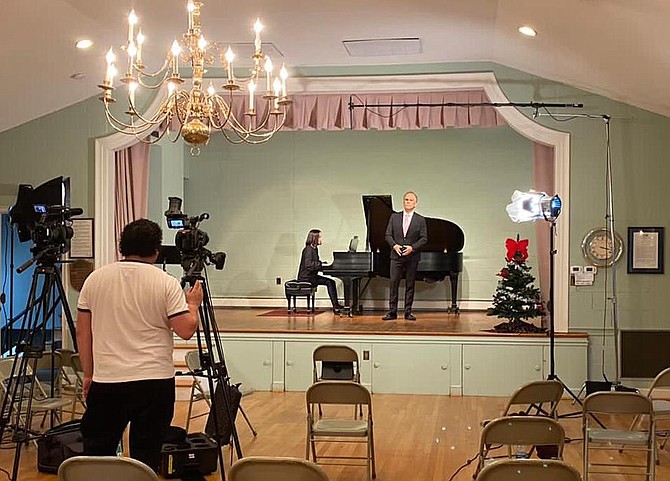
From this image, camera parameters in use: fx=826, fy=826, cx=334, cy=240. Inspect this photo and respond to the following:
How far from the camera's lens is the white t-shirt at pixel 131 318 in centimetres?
375

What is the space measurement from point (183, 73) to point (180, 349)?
301cm

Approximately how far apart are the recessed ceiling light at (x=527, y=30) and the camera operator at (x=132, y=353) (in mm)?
4224

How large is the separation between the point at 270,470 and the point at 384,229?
817cm

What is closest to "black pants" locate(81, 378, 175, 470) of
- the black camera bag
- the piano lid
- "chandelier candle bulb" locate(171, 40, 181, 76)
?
the black camera bag

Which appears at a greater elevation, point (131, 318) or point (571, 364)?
point (131, 318)

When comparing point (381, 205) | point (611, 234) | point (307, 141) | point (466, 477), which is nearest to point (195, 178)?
point (307, 141)

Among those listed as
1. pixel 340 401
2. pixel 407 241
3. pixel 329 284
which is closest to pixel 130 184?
pixel 329 284

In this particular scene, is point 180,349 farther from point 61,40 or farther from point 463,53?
point 463,53

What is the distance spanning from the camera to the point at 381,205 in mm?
11016

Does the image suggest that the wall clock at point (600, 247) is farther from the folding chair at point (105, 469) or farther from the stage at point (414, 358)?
the folding chair at point (105, 469)

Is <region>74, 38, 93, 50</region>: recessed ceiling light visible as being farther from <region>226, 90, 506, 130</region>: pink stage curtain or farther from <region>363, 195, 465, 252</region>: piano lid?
<region>363, 195, 465, 252</region>: piano lid

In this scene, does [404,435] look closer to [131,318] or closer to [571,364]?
[571,364]

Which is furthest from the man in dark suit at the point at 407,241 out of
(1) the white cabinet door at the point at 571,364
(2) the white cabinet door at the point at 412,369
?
(1) the white cabinet door at the point at 571,364

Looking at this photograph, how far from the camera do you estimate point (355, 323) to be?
31.9 ft
